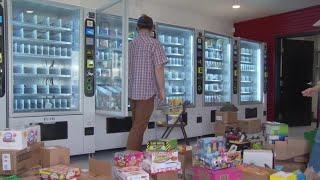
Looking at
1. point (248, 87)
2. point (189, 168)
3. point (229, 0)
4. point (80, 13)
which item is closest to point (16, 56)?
point (80, 13)

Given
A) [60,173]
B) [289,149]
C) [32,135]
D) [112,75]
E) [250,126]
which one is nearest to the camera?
[60,173]

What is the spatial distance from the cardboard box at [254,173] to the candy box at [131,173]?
85 centimetres

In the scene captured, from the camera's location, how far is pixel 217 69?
6.57 meters

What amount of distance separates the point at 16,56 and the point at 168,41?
8.19 feet

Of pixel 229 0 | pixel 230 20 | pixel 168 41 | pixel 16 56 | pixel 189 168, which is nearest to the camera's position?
pixel 189 168

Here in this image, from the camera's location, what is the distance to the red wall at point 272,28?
22.6 feet

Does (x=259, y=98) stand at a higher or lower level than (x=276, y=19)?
lower

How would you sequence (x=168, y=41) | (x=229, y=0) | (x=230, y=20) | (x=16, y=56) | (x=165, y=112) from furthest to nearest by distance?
(x=230, y=20) < (x=229, y=0) < (x=168, y=41) < (x=165, y=112) < (x=16, y=56)

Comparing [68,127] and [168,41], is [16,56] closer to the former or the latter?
[68,127]

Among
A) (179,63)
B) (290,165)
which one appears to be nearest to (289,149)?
(290,165)

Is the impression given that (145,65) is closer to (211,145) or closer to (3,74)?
(211,145)

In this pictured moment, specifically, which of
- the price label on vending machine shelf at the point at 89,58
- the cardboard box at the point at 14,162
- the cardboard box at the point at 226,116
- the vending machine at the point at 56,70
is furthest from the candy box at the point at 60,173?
the cardboard box at the point at 226,116

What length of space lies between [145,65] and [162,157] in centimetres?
140

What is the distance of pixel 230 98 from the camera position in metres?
6.54
